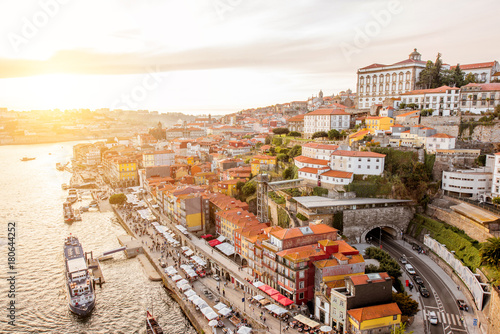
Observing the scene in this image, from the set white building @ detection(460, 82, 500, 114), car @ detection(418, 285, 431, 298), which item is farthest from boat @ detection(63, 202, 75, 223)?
white building @ detection(460, 82, 500, 114)

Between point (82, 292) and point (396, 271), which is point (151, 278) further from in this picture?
point (396, 271)

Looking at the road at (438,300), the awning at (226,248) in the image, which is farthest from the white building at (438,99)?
the awning at (226,248)

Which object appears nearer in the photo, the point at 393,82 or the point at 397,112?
the point at 397,112

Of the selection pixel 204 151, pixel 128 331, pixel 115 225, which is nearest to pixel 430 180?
pixel 128 331

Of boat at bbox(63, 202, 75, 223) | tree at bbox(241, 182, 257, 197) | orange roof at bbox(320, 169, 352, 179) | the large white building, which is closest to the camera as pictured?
orange roof at bbox(320, 169, 352, 179)

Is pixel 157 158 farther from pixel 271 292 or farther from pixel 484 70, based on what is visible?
pixel 484 70

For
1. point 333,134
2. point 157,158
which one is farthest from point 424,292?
point 157,158

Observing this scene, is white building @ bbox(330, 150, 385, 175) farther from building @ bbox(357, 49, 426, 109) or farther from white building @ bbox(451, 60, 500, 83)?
white building @ bbox(451, 60, 500, 83)
